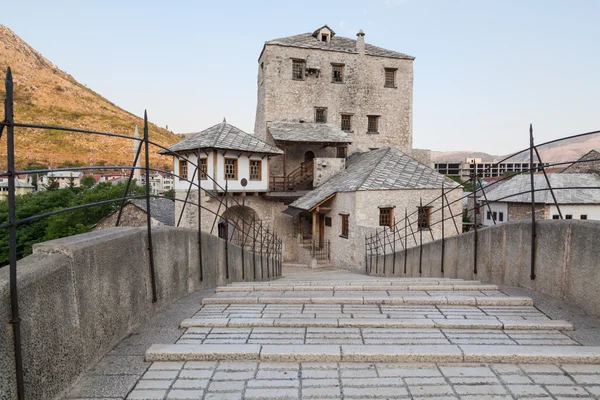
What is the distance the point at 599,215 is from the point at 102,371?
3585 cm

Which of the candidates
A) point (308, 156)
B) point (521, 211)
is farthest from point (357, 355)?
point (521, 211)

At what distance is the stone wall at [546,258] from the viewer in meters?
3.96

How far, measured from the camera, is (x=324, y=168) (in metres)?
24.6

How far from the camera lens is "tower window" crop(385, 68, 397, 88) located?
1182 inches

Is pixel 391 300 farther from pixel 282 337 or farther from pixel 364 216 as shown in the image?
pixel 364 216

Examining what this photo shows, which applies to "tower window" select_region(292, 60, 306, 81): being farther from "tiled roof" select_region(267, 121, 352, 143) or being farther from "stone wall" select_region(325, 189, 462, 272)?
"stone wall" select_region(325, 189, 462, 272)

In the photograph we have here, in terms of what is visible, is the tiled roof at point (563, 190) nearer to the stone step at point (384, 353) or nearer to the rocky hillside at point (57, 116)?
the stone step at point (384, 353)

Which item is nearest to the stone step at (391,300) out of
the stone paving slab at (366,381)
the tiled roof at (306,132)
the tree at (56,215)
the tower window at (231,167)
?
the stone paving slab at (366,381)

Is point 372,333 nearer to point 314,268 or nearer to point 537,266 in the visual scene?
point 537,266

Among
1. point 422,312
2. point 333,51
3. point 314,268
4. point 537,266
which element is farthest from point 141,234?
point 333,51

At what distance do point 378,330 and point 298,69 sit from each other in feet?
86.8

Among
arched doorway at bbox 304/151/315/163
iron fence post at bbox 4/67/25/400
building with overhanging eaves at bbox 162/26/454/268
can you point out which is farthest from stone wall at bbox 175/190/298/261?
iron fence post at bbox 4/67/25/400

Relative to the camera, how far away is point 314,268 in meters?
20.6

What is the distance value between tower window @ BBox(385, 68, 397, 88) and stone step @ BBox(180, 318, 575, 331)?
2839cm
